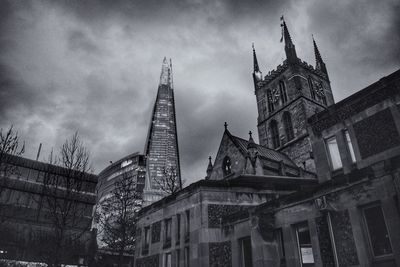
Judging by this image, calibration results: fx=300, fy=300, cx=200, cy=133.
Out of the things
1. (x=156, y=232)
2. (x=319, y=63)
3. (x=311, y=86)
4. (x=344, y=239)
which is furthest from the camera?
(x=319, y=63)

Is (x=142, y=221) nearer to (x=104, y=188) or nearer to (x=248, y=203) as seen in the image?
(x=248, y=203)

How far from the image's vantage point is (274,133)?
5028cm

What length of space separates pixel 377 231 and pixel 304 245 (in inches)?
130

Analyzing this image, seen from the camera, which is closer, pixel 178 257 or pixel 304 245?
pixel 304 245

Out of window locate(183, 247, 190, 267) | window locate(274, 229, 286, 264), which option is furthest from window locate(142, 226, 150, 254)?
window locate(274, 229, 286, 264)

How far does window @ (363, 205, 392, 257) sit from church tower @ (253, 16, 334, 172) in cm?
2903

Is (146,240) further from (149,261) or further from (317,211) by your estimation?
(317,211)

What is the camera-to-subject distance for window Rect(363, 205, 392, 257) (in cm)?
1127

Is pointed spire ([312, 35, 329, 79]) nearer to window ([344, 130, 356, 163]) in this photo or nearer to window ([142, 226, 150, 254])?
window ([344, 130, 356, 163])

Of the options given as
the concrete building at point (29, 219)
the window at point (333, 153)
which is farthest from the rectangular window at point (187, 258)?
the concrete building at point (29, 219)

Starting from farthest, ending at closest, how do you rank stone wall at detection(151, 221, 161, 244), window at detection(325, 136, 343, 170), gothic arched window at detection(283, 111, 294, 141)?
gothic arched window at detection(283, 111, 294, 141)
stone wall at detection(151, 221, 161, 244)
window at detection(325, 136, 343, 170)

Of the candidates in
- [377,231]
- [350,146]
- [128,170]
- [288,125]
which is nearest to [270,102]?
[288,125]

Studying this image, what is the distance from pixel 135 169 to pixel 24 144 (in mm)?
120390

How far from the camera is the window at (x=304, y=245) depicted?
530 inches
